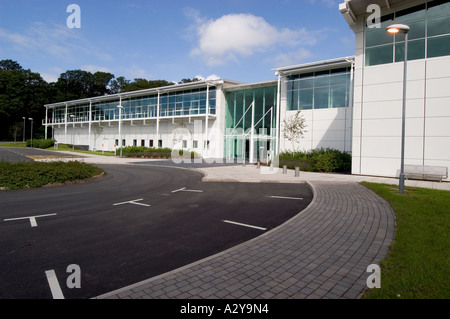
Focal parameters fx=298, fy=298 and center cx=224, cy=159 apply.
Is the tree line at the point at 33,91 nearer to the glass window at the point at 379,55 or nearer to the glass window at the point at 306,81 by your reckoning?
the glass window at the point at 306,81

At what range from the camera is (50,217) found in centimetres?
791

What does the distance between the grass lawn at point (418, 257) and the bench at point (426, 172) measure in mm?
8375

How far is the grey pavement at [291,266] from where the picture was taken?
3.73 meters

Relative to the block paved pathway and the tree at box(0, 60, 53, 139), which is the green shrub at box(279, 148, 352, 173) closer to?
the block paved pathway

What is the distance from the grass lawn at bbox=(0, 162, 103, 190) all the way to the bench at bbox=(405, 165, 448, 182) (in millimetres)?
17170

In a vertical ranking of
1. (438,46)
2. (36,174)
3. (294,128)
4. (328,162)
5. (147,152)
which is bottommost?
(36,174)

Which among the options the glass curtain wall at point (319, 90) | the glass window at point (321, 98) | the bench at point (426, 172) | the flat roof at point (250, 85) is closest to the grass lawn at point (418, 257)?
the bench at point (426, 172)

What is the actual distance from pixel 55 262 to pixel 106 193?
7.24 meters

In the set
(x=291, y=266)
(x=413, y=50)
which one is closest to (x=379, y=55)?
(x=413, y=50)

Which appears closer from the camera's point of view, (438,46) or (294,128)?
(438,46)

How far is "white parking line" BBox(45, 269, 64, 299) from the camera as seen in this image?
12.4 ft

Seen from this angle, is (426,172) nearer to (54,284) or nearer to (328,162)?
(328,162)

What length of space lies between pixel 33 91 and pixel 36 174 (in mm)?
81408

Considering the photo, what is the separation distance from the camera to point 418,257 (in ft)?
15.2
